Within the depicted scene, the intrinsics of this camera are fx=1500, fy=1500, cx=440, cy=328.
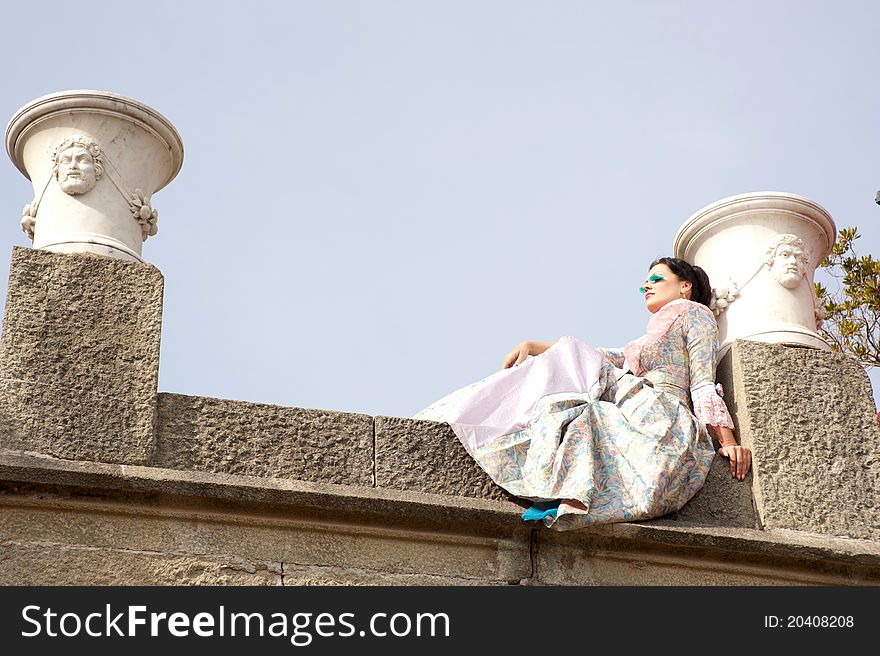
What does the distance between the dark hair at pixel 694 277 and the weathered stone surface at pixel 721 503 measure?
32.5 inches

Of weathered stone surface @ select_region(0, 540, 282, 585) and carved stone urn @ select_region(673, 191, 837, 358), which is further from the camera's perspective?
carved stone urn @ select_region(673, 191, 837, 358)

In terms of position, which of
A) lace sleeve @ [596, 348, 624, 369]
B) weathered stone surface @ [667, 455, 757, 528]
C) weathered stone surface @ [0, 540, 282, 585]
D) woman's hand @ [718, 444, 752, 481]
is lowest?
weathered stone surface @ [0, 540, 282, 585]

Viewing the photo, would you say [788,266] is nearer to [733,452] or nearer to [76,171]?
[733,452]

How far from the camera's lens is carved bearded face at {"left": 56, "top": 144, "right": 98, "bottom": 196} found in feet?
17.7

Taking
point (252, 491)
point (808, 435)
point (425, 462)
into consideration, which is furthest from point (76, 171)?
point (808, 435)

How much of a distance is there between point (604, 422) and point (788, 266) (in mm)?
1225

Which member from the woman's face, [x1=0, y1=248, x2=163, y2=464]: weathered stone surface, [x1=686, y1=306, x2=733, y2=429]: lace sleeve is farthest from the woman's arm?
[x1=0, y1=248, x2=163, y2=464]: weathered stone surface

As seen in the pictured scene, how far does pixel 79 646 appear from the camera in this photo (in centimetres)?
429

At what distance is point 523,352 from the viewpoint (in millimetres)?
5656

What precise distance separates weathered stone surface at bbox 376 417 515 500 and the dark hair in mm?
1343

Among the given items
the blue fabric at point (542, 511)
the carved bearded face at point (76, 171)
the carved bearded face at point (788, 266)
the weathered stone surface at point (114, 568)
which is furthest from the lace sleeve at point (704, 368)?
the carved bearded face at point (76, 171)

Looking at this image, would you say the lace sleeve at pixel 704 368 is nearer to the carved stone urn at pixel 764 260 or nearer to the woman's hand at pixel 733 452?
the woman's hand at pixel 733 452

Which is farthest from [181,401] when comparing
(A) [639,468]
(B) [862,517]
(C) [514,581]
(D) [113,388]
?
(B) [862,517]

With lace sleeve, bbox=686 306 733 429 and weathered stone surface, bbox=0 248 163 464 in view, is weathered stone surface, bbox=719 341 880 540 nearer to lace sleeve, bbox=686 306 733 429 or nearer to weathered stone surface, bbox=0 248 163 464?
lace sleeve, bbox=686 306 733 429
